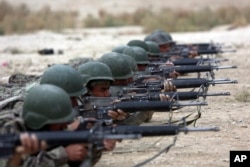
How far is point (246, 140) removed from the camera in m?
8.16

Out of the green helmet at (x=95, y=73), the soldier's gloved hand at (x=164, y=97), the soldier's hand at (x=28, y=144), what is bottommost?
the soldier's gloved hand at (x=164, y=97)

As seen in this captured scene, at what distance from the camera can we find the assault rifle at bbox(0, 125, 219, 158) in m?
5.34

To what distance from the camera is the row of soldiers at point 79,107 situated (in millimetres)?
5750

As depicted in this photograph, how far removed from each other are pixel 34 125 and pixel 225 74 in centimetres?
1061

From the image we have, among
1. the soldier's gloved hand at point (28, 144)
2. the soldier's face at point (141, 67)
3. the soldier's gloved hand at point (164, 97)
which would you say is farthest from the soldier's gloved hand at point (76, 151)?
the soldier's face at point (141, 67)

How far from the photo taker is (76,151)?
5.88m

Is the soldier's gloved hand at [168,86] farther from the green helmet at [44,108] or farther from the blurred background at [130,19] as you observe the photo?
the blurred background at [130,19]

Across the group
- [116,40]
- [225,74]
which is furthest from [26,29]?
[225,74]

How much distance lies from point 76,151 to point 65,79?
1.29 m

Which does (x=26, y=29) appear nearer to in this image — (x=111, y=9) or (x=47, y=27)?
(x=47, y=27)

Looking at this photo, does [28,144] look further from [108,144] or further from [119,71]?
[119,71]

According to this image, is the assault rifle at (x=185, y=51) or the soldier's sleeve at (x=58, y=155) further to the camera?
the assault rifle at (x=185, y=51)

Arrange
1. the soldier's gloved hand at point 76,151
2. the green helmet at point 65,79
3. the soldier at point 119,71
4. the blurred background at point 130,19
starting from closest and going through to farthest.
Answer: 1. the soldier's gloved hand at point 76,151
2. the green helmet at point 65,79
3. the soldier at point 119,71
4. the blurred background at point 130,19

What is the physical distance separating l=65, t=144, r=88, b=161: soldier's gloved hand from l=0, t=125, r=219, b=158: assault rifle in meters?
0.12
